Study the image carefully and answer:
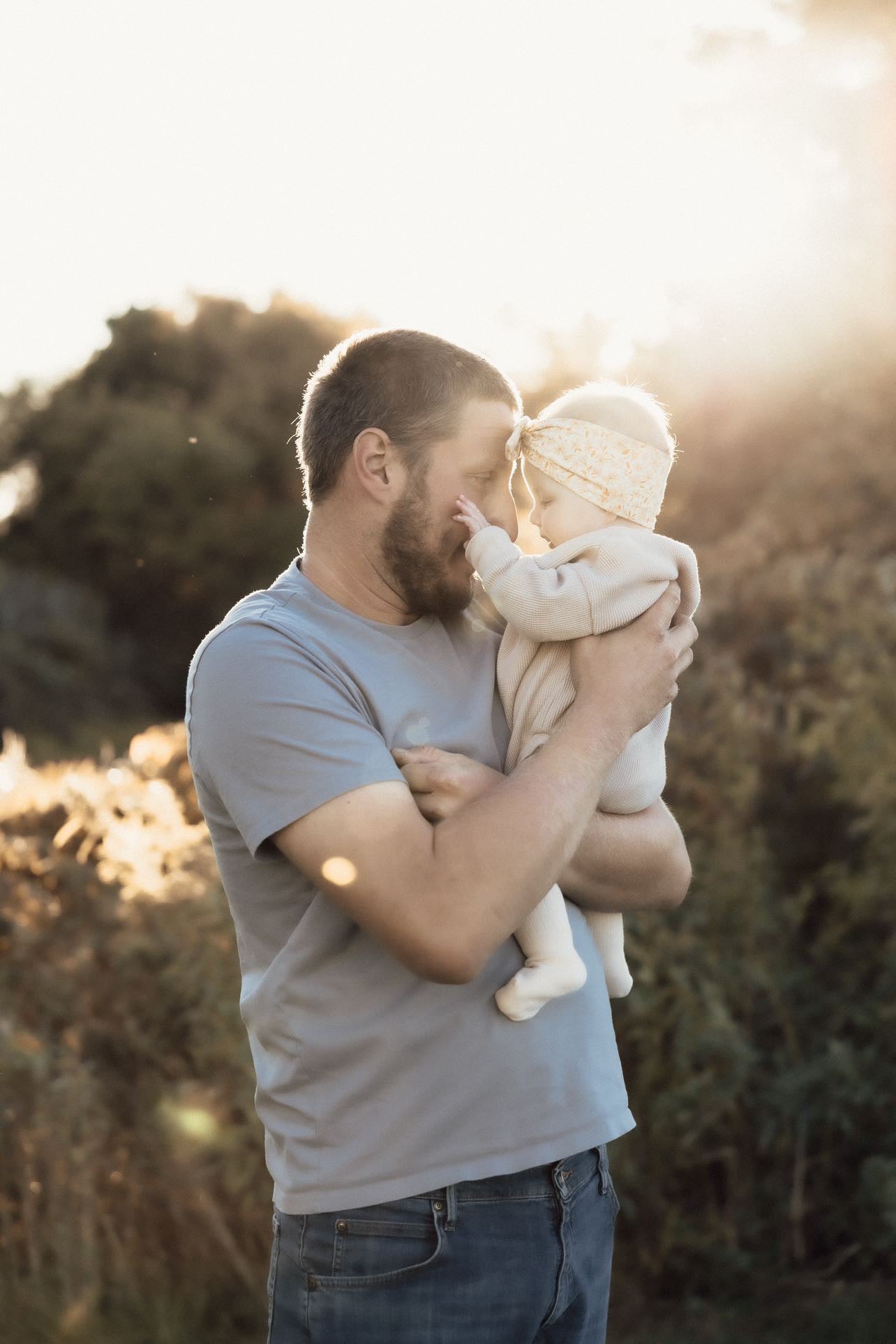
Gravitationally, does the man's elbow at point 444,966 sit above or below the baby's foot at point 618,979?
above

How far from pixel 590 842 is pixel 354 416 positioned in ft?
2.76

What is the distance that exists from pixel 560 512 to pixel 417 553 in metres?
0.45

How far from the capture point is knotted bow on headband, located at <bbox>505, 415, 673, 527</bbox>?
8.10 ft

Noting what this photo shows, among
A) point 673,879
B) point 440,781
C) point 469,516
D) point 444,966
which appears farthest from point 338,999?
point 469,516

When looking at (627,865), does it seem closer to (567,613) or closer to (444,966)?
(567,613)

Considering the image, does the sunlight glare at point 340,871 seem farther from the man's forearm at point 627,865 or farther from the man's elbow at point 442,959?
the man's forearm at point 627,865

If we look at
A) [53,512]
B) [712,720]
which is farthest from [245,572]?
[712,720]

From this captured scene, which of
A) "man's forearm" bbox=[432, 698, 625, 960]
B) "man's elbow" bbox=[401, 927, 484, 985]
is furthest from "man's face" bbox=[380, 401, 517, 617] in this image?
"man's elbow" bbox=[401, 927, 484, 985]

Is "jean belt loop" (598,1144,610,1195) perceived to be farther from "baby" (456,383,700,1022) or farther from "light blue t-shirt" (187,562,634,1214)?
"baby" (456,383,700,1022)

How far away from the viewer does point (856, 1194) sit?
3984 millimetres

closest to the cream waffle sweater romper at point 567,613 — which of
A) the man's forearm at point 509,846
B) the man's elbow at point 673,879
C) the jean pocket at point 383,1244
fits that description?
the man's elbow at point 673,879

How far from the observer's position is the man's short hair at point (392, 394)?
7.18ft

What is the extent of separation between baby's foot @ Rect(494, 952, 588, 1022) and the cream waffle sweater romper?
0.43ft

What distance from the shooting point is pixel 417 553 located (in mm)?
2229
